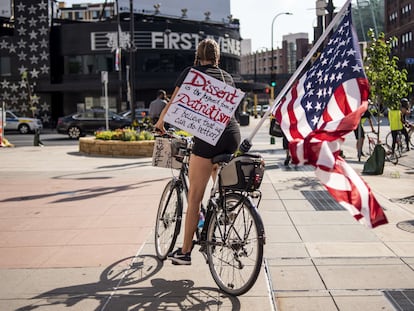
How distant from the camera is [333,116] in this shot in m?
3.91

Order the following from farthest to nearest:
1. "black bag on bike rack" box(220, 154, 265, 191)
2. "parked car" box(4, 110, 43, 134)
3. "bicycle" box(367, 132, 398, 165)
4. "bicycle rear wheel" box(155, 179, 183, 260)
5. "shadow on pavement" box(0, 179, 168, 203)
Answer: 1. "parked car" box(4, 110, 43, 134)
2. "bicycle" box(367, 132, 398, 165)
3. "shadow on pavement" box(0, 179, 168, 203)
4. "bicycle rear wheel" box(155, 179, 183, 260)
5. "black bag on bike rack" box(220, 154, 265, 191)

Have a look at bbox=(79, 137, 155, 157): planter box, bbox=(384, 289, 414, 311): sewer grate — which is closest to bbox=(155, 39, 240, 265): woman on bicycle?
bbox=(384, 289, 414, 311): sewer grate

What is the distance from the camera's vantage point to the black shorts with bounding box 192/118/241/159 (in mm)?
4465

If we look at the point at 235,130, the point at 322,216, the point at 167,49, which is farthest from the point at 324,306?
the point at 167,49

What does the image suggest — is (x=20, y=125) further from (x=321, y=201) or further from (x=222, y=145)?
(x=222, y=145)

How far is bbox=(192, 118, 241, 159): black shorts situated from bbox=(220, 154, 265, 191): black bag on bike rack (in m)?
0.30

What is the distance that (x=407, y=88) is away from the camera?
12016 mm

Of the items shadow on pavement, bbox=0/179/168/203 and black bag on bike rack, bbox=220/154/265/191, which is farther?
shadow on pavement, bbox=0/179/168/203

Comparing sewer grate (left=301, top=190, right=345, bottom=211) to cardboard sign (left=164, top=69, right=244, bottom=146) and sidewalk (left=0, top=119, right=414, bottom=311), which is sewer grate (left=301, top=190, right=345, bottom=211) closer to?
sidewalk (left=0, top=119, right=414, bottom=311)

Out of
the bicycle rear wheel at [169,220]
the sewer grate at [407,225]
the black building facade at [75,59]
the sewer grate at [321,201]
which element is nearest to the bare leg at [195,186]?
the bicycle rear wheel at [169,220]

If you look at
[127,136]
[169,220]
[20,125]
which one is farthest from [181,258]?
[20,125]

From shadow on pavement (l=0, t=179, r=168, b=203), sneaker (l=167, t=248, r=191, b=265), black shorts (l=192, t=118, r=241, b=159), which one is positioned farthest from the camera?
shadow on pavement (l=0, t=179, r=168, b=203)

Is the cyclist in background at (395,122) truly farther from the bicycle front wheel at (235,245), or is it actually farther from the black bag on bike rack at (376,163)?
the bicycle front wheel at (235,245)

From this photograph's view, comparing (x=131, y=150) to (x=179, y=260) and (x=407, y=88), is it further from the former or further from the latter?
(x=179, y=260)
